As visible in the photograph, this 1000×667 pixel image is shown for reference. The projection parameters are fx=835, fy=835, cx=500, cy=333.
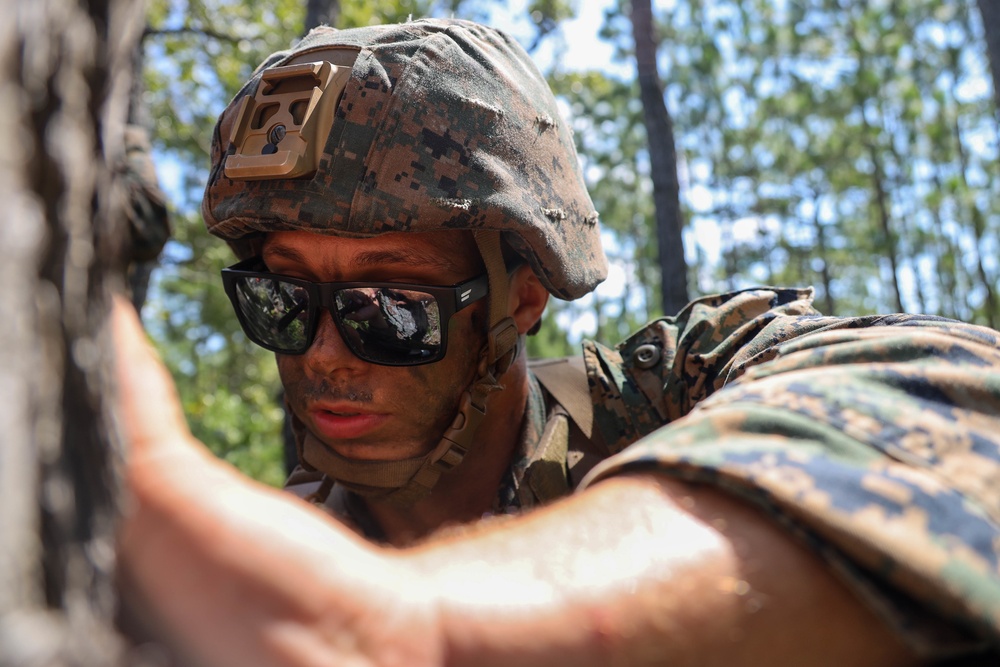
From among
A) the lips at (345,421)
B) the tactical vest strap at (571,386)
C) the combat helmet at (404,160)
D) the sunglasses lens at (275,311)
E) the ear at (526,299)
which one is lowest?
the tactical vest strap at (571,386)

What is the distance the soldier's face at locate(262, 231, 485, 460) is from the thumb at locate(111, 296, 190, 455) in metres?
1.49

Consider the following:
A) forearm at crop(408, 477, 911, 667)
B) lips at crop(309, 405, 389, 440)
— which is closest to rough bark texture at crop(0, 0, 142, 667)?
forearm at crop(408, 477, 911, 667)

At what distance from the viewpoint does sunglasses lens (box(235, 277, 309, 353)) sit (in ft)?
7.73

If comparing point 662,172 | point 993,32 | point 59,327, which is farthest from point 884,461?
point 993,32

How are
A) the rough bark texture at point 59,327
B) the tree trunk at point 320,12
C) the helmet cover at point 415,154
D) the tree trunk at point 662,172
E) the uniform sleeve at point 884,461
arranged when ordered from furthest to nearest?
the tree trunk at point 662,172 → the tree trunk at point 320,12 → the helmet cover at point 415,154 → the uniform sleeve at point 884,461 → the rough bark texture at point 59,327

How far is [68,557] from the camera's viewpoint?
0.59 meters

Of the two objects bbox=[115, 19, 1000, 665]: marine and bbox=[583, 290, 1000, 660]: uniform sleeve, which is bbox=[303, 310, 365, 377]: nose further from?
bbox=[583, 290, 1000, 660]: uniform sleeve

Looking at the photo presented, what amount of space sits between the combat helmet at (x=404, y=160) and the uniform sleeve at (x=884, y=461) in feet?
3.77

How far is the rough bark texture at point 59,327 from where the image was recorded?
0.53 meters

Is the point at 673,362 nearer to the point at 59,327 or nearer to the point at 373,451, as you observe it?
the point at 373,451

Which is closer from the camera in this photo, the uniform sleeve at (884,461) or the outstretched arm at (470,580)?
the outstretched arm at (470,580)

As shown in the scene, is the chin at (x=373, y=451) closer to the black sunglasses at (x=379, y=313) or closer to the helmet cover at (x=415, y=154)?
the black sunglasses at (x=379, y=313)

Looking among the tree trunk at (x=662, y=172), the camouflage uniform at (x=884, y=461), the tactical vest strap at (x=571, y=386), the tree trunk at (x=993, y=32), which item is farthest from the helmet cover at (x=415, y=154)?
the tree trunk at (x=993, y=32)

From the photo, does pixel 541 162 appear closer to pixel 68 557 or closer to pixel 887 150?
pixel 68 557
